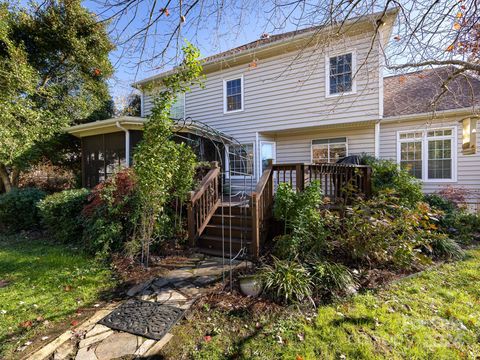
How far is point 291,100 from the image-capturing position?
7918 millimetres

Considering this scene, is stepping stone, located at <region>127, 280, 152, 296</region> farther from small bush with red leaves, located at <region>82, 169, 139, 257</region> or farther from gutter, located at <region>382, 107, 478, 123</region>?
gutter, located at <region>382, 107, 478, 123</region>

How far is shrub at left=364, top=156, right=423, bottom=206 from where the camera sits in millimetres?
5402

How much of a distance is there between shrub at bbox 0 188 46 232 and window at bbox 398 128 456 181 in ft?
35.7

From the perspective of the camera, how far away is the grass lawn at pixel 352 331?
218 cm

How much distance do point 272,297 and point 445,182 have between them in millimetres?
7514

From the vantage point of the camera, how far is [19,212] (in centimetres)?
686

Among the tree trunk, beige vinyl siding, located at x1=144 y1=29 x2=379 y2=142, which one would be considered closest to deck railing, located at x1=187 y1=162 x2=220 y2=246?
beige vinyl siding, located at x1=144 y1=29 x2=379 y2=142

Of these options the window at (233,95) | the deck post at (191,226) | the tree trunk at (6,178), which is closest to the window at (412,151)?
the window at (233,95)

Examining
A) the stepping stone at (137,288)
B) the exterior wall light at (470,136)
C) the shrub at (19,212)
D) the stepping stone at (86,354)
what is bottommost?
the stepping stone at (86,354)

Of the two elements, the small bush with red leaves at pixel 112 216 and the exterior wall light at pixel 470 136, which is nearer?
the exterior wall light at pixel 470 136

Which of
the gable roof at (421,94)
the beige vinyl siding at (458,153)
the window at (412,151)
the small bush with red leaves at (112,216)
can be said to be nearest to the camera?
the small bush with red leaves at (112,216)

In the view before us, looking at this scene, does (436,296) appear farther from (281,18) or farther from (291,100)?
(291,100)

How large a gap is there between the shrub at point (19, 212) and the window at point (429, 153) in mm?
10866

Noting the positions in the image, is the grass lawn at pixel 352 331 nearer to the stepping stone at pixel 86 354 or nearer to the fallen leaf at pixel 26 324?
the stepping stone at pixel 86 354
